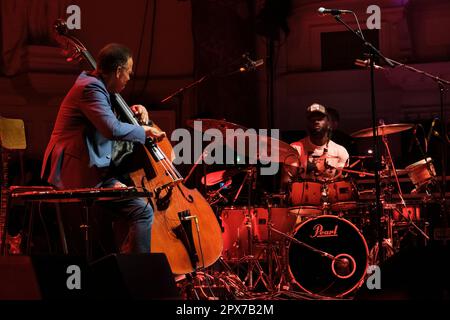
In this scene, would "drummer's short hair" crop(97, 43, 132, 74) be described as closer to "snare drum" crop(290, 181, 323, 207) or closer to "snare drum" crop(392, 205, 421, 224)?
"snare drum" crop(290, 181, 323, 207)

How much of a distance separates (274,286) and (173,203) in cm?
184

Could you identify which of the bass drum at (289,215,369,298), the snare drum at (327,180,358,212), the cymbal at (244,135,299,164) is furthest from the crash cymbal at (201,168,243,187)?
the snare drum at (327,180,358,212)

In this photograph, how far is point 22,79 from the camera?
29.5ft

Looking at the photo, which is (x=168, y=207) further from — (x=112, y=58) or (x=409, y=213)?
(x=409, y=213)

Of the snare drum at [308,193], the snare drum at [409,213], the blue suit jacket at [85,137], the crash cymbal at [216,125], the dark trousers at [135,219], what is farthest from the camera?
the snare drum at [409,213]

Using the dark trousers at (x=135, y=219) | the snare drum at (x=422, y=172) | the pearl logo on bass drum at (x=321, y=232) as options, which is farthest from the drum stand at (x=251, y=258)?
the dark trousers at (x=135, y=219)

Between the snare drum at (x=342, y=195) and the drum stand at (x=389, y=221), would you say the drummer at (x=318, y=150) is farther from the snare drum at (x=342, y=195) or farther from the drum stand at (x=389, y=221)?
the drum stand at (x=389, y=221)

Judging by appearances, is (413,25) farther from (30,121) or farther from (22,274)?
(22,274)

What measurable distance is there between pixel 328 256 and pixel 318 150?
1.54 m

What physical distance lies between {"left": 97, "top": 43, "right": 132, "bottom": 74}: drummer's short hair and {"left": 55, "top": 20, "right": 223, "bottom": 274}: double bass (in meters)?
0.18

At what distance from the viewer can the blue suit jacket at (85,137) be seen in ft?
14.2

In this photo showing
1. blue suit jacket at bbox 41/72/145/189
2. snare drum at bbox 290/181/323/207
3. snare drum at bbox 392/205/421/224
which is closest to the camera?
blue suit jacket at bbox 41/72/145/189

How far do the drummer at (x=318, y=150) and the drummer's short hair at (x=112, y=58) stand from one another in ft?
8.03

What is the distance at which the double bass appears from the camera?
4.70 meters
